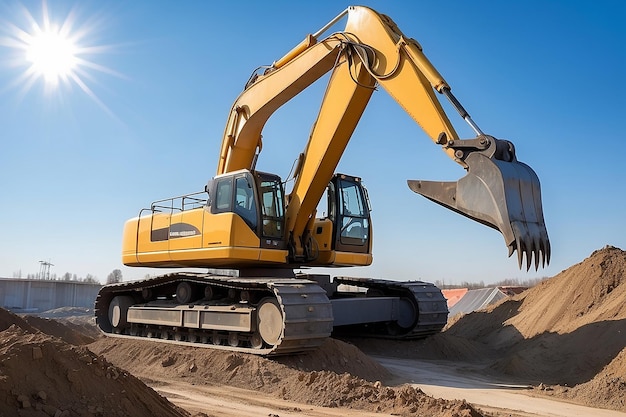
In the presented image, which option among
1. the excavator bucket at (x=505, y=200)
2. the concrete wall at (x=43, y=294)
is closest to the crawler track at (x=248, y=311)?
the excavator bucket at (x=505, y=200)

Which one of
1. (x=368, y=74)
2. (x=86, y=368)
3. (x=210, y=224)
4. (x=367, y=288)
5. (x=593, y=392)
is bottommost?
(x=593, y=392)

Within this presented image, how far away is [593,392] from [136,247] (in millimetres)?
9019

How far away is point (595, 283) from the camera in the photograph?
1257 cm

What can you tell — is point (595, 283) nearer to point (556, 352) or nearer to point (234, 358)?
point (556, 352)

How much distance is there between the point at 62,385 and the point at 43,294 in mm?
27678

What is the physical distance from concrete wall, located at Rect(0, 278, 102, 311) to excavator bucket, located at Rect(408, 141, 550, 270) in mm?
25136

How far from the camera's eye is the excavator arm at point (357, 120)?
6.63 meters

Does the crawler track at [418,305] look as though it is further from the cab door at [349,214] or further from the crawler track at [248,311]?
the cab door at [349,214]

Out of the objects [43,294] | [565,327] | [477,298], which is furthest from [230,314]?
[43,294]

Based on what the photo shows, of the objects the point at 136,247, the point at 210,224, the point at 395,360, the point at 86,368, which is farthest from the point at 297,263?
the point at 86,368

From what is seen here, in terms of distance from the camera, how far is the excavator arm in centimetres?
663

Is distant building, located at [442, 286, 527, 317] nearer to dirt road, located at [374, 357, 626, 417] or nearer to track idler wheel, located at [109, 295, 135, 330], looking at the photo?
dirt road, located at [374, 357, 626, 417]

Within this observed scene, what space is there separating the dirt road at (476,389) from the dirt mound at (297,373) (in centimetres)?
82

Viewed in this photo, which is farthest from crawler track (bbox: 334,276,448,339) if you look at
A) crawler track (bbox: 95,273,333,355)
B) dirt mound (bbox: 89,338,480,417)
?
crawler track (bbox: 95,273,333,355)
